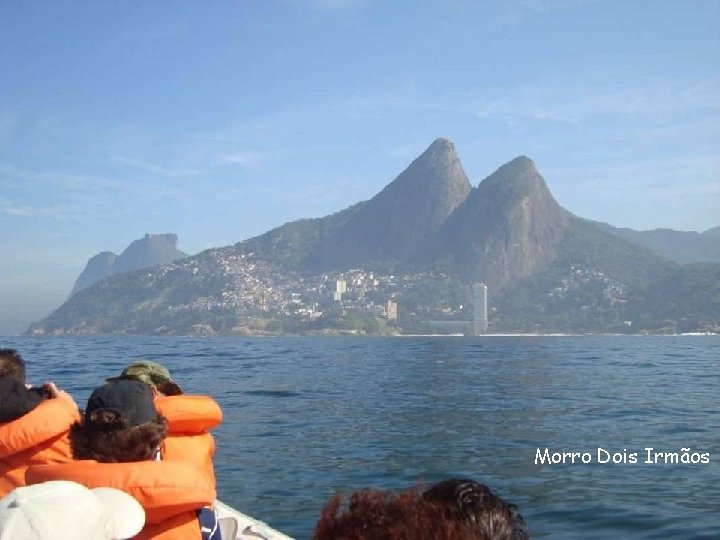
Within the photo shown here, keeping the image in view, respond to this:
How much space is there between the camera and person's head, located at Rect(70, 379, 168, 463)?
14.0 feet

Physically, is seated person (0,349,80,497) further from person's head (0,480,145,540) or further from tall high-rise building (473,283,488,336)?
tall high-rise building (473,283,488,336)

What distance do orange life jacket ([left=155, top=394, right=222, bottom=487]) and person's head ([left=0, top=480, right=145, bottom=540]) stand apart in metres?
2.49

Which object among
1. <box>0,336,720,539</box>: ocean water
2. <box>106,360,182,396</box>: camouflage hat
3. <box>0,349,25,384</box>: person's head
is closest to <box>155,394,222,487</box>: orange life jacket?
<box>106,360,182,396</box>: camouflage hat

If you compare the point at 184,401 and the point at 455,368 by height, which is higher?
the point at 184,401

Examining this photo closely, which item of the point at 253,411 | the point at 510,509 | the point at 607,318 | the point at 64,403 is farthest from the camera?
the point at 607,318

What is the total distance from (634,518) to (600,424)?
863cm

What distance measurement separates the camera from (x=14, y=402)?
5043 mm

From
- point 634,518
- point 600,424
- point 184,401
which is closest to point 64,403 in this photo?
point 184,401

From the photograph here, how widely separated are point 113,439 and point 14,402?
3.83 ft

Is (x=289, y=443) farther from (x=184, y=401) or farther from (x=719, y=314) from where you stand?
(x=719, y=314)

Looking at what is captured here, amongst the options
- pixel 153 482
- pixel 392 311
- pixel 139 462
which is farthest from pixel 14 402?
pixel 392 311

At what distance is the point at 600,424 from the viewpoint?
18.9 m

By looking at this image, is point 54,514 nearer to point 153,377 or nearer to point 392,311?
point 153,377

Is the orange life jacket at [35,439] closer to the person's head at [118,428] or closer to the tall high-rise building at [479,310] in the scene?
the person's head at [118,428]
